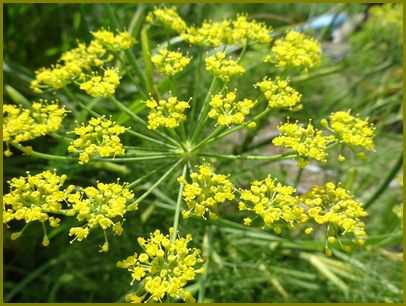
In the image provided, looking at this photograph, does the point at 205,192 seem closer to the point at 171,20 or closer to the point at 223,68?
the point at 223,68

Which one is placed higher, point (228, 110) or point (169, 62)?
point (169, 62)

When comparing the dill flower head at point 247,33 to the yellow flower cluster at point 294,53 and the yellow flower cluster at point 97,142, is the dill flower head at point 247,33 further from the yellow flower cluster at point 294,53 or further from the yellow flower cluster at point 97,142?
the yellow flower cluster at point 97,142

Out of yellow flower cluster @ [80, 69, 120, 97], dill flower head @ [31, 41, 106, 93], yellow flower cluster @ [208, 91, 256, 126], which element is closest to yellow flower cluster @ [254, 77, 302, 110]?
yellow flower cluster @ [208, 91, 256, 126]

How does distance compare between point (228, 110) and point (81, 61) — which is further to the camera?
point (81, 61)

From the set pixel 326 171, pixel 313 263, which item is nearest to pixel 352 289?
pixel 313 263

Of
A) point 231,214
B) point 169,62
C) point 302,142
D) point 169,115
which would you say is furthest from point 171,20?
point 231,214

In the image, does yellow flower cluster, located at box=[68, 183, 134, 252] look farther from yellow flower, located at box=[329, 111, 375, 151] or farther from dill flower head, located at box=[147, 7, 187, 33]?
dill flower head, located at box=[147, 7, 187, 33]

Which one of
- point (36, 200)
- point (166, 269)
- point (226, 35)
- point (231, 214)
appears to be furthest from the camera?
point (231, 214)
